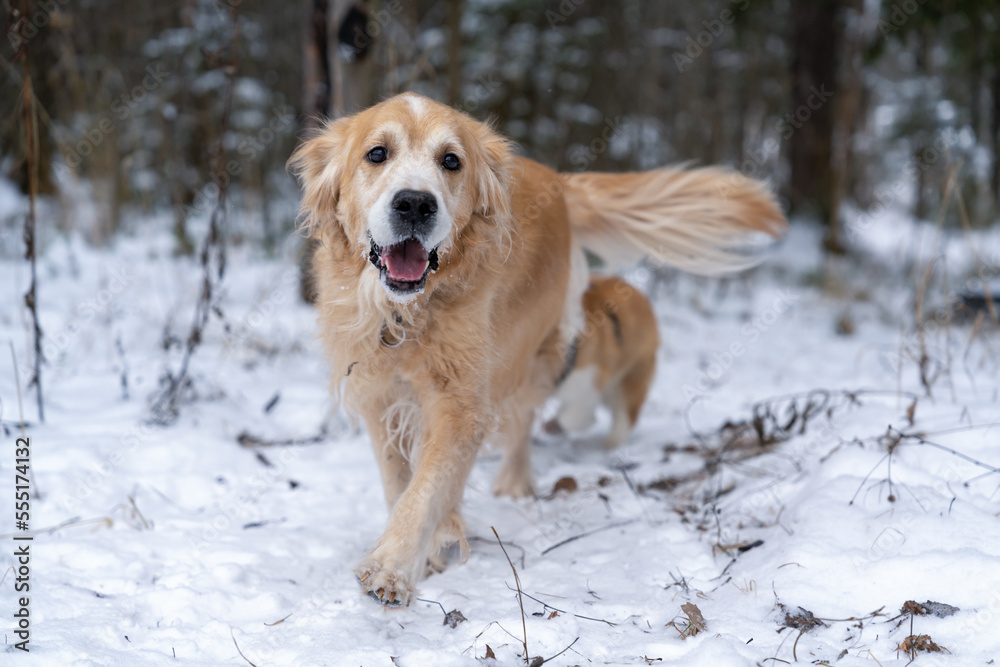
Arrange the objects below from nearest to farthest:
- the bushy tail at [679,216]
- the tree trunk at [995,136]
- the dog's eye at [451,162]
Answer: the dog's eye at [451,162], the bushy tail at [679,216], the tree trunk at [995,136]

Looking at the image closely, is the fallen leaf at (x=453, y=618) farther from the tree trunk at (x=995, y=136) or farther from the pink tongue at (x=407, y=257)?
the tree trunk at (x=995, y=136)

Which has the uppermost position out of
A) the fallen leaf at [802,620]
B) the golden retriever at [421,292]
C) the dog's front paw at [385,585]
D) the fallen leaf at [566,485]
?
the golden retriever at [421,292]

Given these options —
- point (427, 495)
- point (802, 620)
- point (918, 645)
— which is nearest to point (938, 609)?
point (918, 645)

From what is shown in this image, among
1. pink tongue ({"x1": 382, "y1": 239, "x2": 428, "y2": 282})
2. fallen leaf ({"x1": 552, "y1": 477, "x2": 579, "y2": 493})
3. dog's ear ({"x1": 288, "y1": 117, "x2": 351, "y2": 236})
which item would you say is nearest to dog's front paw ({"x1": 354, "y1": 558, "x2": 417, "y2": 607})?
pink tongue ({"x1": 382, "y1": 239, "x2": 428, "y2": 282})

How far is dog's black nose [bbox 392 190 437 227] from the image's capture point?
2.10 meters

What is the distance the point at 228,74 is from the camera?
3.33 metres

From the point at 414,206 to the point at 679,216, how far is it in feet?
6.72

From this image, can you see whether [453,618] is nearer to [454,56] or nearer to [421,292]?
[421,292]

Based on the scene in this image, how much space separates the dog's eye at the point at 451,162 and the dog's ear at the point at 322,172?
379mm

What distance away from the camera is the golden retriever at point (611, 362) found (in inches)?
153

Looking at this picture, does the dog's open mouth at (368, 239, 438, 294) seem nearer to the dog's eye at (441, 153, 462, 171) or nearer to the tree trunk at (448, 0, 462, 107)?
the dog's eye at (441, 153, 462, 171)

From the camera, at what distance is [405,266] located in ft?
7.21

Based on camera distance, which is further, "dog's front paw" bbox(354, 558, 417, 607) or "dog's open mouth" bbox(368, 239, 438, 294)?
"dog's open mouth" bbox(368, 239, 438, 294)

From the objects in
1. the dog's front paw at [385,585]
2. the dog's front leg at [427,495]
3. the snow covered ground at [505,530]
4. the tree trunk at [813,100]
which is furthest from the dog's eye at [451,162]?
the tree trunk at [813,100]
